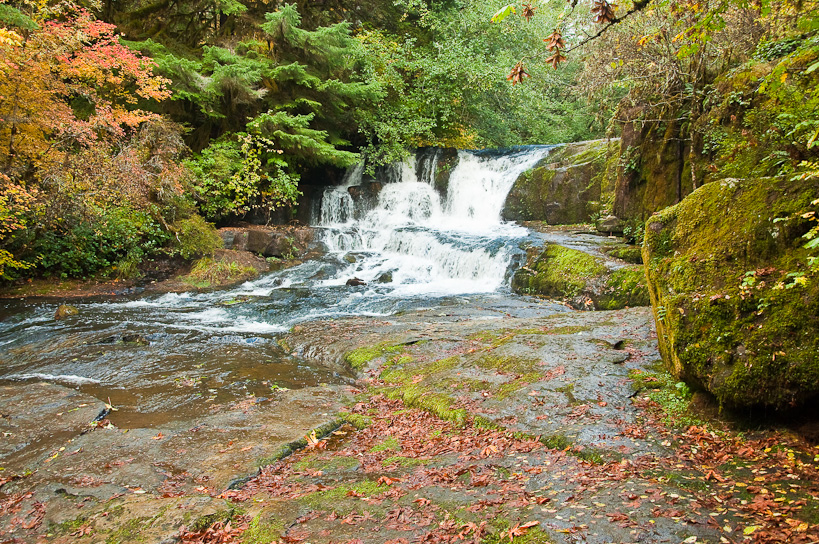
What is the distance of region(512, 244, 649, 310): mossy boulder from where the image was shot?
29.9ft

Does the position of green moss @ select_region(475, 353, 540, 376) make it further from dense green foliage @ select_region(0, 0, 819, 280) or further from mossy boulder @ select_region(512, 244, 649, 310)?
mossy boulder @ select_region(512, 244, 649, 310)

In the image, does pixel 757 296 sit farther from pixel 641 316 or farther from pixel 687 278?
pixel 641 316

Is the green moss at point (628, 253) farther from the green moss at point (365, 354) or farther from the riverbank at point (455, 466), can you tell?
the green moss at point (365, 354)

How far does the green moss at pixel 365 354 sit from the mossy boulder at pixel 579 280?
14.7 ft

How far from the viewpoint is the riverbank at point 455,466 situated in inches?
110

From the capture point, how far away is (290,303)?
11359 mm

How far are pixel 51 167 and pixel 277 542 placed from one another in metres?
10.4

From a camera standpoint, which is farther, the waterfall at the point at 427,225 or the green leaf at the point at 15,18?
the waterfall at the point at 427,225

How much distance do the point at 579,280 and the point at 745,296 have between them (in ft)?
22.1

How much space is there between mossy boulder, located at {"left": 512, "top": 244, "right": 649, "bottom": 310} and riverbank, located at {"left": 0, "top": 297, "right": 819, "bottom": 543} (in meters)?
3.14

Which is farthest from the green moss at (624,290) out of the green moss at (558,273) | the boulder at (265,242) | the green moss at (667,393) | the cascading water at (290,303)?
the boulder at (265,242)

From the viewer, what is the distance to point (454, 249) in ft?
44.7

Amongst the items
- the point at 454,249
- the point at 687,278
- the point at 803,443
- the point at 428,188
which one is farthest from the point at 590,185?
the point at 803,443

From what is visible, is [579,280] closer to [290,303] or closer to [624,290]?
[624,290]
